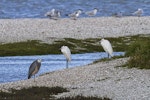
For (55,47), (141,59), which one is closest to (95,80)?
(141,59)

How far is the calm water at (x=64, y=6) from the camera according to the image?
88375 millimetres

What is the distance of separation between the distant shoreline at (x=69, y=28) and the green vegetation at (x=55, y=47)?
1.45 m

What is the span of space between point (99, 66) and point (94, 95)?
27.0 ft

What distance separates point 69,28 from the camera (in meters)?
57.8

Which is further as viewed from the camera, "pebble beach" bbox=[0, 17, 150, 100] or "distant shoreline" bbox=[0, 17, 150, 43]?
"distant shoreline" bbox=[0, 17, 150, 43]

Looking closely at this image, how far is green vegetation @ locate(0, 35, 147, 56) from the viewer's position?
45188mm

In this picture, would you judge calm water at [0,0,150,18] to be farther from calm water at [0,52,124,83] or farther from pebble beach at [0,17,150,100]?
calm water at [0,52,124,83]

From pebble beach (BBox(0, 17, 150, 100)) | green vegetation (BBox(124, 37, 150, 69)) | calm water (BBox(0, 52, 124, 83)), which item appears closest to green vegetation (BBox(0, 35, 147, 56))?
pebble beach (BBox(0, 17, 150, 100))

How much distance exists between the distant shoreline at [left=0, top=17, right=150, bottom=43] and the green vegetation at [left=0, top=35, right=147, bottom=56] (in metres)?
1.45

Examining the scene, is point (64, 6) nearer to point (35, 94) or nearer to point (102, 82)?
point (102, 82)

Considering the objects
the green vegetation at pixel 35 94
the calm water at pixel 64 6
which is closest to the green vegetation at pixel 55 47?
the green vegetation at pixel 35 94

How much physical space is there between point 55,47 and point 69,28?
35.5 ft

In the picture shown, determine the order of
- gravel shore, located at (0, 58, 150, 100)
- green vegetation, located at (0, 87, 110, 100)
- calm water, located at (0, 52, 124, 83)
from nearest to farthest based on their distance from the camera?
green vegetation, located at (0, 87, 110, 100)
gravel shore, located at (0, 58, 150, 100)
calm water, located at (0, 52, 124, 83)

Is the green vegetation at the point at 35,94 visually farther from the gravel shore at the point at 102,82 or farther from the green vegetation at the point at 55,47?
the green vegetation at the point at 55,47
